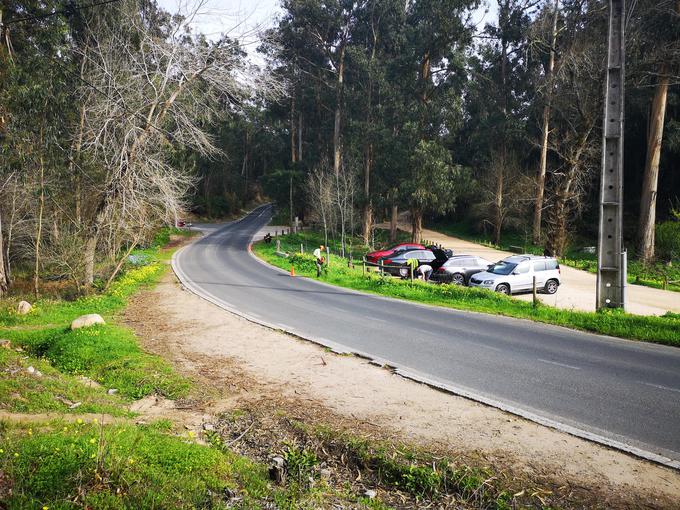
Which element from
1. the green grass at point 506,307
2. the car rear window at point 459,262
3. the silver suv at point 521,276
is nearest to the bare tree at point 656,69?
the silver suv at point 521,276

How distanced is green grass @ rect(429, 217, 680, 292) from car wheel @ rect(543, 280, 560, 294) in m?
5.52

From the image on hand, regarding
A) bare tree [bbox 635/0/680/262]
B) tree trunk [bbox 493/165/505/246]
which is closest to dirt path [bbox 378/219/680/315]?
bare tree [bbox 635/0/680/262]

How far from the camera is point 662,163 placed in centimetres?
4053

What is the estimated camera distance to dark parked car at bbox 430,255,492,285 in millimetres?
23297

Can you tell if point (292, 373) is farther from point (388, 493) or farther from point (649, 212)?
point (649, 212)

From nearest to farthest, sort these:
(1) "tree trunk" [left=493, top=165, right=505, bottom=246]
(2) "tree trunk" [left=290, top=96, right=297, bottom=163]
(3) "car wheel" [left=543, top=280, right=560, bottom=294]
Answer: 1. (3) "car wheel" [left=543, top=280, right=560, bottom=294]
2. (1) "tree trunk" [left=493, top=165, right=505, bottom=246]
3. (2) "tree trunk" [left=290, top=96, right=297, bottom=163]

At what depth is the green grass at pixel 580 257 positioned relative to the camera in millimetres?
24203

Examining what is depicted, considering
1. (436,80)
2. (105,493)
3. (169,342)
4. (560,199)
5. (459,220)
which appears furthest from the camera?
(459,220)

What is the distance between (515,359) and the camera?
9766 millimetres

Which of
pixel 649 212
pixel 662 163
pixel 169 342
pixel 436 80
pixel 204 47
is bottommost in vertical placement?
pixel 169 342

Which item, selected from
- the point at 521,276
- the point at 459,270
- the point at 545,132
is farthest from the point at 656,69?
the point at 459,270

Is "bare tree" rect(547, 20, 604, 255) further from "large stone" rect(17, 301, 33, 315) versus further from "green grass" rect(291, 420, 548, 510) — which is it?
"large stone" rect(17, 301, 33, 315)

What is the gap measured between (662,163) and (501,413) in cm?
4339

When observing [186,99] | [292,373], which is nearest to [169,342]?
[292,373]
